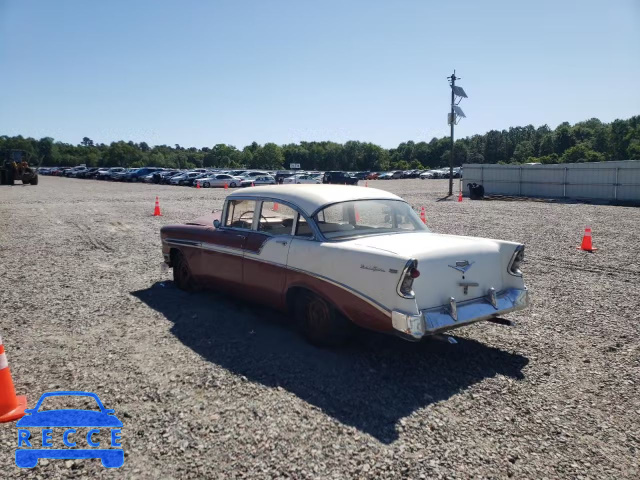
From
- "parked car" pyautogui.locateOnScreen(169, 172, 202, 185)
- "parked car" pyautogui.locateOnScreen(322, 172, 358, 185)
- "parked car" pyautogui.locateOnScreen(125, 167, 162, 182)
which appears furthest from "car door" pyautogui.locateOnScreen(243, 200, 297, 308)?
"parked car" pyautogui.locateOnScreen(125, 167, 162, 182)

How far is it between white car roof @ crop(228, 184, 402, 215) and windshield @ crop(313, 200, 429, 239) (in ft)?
0.27

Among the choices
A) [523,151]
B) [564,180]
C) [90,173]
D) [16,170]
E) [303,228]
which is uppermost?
[523,151]

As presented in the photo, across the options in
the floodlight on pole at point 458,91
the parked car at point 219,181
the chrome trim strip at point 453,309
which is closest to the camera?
the chrome trim strip at point 453,309

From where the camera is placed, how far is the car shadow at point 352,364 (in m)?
4.02

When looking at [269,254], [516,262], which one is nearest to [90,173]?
[269,254]

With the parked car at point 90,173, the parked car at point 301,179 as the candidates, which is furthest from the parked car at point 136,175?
the parked car at point 301,179

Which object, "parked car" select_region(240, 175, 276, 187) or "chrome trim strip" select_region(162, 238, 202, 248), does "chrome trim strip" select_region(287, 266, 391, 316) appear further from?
"parked car" select_region(240, 175, 276, 187)

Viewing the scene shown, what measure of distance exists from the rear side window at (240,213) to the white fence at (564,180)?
2404 centimetres

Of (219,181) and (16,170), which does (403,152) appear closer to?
(219,181)

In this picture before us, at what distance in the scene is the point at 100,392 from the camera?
420cm

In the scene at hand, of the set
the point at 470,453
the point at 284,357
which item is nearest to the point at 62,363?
the point at 284,357

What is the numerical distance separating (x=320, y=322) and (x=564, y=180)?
26516 mm

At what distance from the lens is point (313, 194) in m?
5.61

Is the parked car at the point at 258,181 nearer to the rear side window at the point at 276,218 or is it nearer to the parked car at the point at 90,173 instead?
the parked car at the point at 90,173
